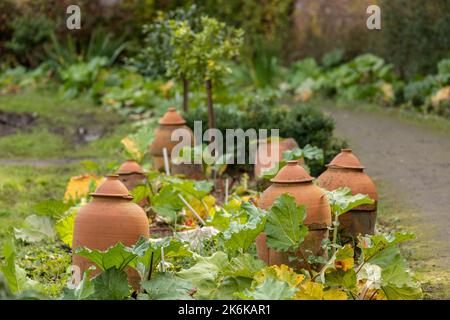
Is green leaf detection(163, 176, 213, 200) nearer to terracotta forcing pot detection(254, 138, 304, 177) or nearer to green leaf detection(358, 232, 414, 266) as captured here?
terracotta forcing pot detection(254, 138, 304, 177)

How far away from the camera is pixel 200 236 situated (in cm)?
591

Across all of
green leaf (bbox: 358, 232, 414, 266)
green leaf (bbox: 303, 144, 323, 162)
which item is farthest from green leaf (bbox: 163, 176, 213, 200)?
green leaf (bbox: 358, 232, 414, 266)

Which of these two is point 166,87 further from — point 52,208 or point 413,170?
point 52,208

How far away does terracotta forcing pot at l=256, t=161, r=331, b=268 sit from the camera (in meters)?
5.08

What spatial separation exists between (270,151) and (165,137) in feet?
4.61

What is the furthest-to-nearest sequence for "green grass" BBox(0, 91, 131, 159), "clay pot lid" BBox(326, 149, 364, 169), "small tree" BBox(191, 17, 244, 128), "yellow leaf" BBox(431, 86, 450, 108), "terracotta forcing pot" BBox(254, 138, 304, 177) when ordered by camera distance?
"yellow leaf" BBox(431, 86, 450, 108) → "green grass" BBox(0, 91, 131, 159) → "small tree" BBox(191, 17, 244, 128) → "terracotta forcing pot" BBox(254, 138, 304, 177) → "clay pot lid" BBox(326, 149, 364, 169)

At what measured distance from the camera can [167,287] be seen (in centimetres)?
459

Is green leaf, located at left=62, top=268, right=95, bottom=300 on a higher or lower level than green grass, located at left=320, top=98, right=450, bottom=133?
higher

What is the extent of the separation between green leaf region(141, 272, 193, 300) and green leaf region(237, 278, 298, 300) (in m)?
0.44

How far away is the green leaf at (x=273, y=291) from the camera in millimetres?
4176

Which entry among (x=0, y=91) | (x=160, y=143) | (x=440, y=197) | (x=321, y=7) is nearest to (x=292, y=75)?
(x=321, y=7)

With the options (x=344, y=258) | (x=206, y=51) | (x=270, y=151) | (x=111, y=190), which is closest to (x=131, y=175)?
(x=270, y=151)

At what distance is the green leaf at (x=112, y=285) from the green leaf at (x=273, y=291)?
27.1 inches

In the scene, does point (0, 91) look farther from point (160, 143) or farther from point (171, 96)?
point (160, 143)
